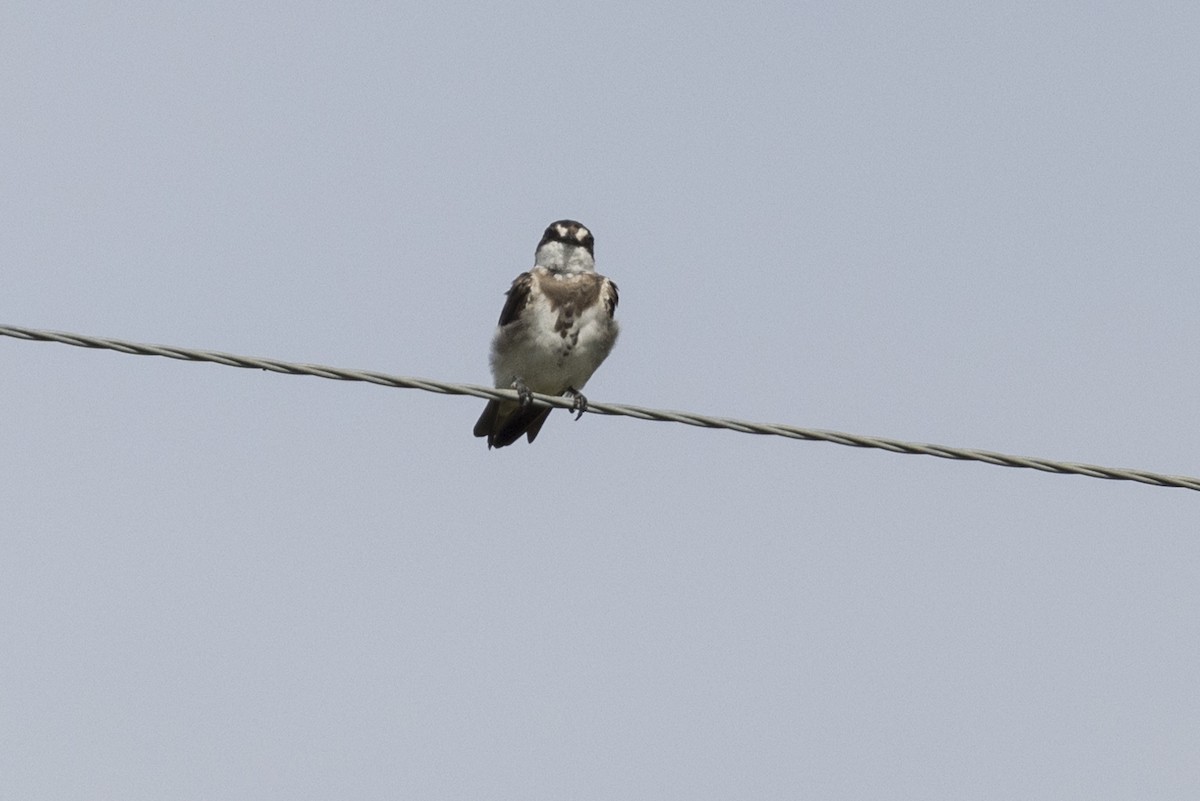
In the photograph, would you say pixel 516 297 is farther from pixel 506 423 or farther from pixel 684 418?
pixel 684 418

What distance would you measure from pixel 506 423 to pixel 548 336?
2.67 feet

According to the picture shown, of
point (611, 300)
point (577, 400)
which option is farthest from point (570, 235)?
point (577, 400)

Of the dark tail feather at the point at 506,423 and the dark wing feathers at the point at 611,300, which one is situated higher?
the dark wing feathers at the point at 611,300

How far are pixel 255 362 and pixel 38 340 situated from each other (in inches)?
25.6

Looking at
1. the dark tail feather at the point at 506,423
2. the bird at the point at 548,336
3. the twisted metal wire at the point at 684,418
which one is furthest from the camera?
the dark tail feather at the point at 506,423

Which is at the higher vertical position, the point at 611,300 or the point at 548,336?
the point at 611,300

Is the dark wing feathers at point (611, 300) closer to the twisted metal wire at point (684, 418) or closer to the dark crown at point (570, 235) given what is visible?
the dark crown at point (570, 235)

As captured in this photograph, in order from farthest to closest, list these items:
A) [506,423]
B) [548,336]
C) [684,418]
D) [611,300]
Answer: [506,423], [611,300], [548,336], [684,418]

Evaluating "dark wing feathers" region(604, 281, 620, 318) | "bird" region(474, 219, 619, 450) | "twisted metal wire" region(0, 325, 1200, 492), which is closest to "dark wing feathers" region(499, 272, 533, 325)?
"bird" region(474, 219, 619, 450)

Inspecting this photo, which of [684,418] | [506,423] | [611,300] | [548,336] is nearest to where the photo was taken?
[684,418]

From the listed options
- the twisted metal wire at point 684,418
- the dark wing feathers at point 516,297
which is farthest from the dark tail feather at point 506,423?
the twisted metal wire at point 684,418

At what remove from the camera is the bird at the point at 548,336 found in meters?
11.0

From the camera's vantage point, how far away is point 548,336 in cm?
1095

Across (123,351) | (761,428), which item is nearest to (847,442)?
(761,428)
